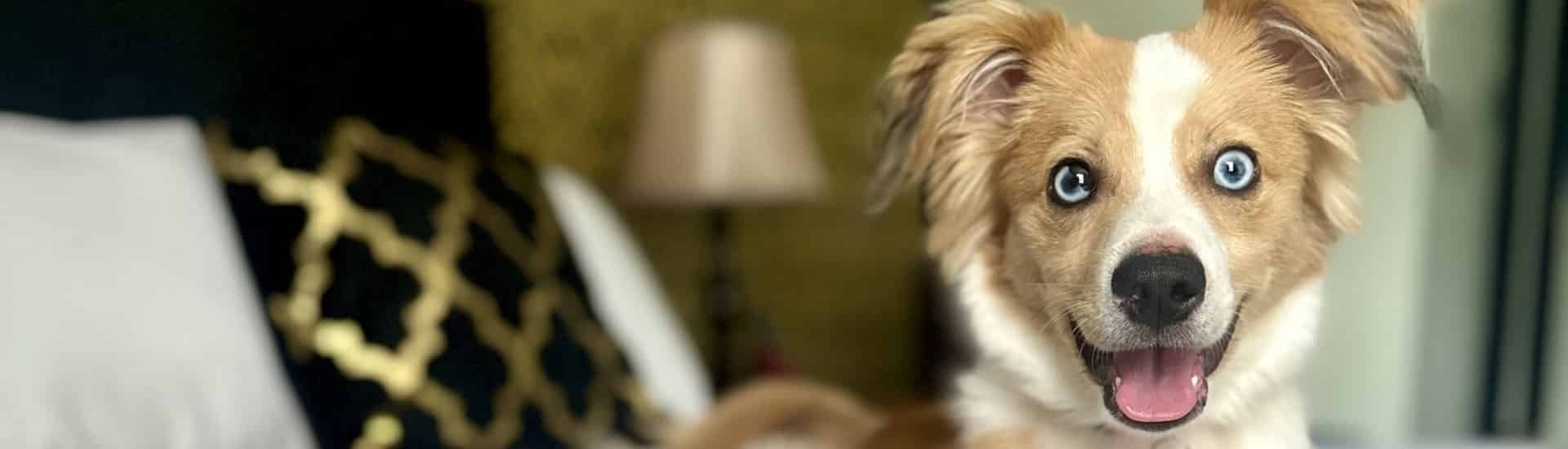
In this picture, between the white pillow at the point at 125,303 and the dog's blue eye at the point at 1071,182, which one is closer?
the dog's blue eye at the point at 1071,182

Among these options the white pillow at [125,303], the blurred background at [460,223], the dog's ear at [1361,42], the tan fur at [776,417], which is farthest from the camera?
the tan fur at [776,417]

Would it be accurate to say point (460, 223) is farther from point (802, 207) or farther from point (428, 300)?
point (802, 207)

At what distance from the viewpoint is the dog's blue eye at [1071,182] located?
1.60ft

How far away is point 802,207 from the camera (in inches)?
94.2

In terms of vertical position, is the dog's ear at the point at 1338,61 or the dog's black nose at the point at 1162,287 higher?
the dog's ear at the point at 1338,61

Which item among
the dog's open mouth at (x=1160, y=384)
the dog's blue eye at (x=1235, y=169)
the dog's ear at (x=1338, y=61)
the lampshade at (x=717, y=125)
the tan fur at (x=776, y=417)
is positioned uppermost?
the lampshade at (x=717, y=125)

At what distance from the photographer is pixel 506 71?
184 centimetres

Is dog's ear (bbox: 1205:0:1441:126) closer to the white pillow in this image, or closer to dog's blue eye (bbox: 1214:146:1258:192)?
dog's blue eye (bbox: 1214:146:1258:192)

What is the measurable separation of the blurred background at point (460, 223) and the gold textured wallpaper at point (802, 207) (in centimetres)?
2

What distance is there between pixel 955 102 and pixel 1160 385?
0.63ft

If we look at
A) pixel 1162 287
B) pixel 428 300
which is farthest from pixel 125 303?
pixel 1162 287

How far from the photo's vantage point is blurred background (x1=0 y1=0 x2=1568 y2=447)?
1.87 feet

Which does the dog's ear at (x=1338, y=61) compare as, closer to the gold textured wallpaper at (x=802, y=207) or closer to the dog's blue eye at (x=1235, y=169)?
the dog's blue eye at (x=1235, y=169)

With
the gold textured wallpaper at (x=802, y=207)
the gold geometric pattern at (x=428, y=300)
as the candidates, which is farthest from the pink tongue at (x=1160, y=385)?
the gold textured wallpaper at (x=802, y=207)
